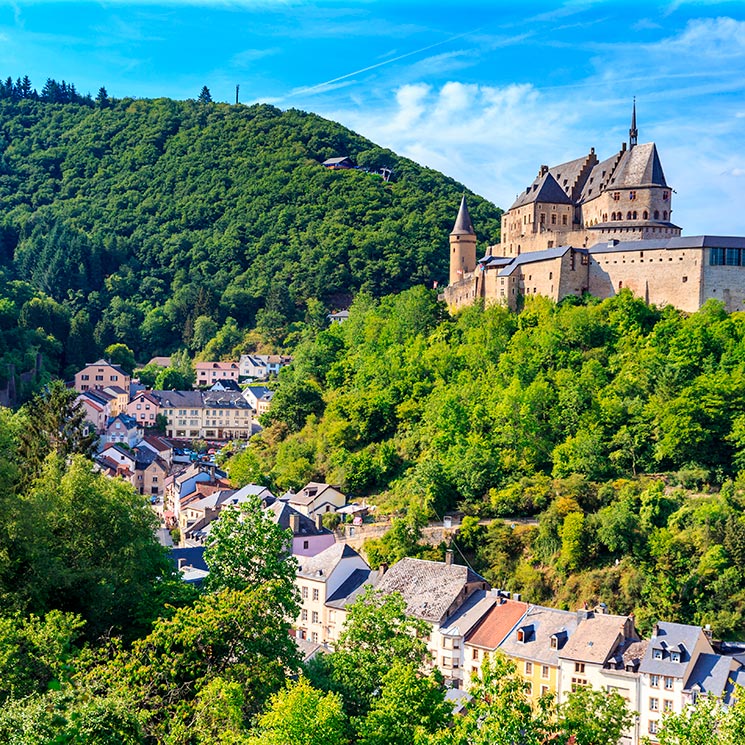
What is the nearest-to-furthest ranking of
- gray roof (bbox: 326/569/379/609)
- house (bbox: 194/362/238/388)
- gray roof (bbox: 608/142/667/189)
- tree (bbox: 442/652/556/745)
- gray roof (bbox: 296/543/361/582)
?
tree (bbox: 442/652/556/745)
gray roof (bbox: 326/569/379/609)
gray roof (bbox: 296/543/361/582)
gray roof (bbox: 608/142/667/189)
house (bbox: 194/362/238/388)

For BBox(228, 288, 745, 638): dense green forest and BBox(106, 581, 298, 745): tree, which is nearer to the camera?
BBox(106, 581, 298, 745): tree

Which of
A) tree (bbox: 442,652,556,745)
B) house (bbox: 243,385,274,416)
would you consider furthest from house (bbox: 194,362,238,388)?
tree (bbox: 442,652,556,745)

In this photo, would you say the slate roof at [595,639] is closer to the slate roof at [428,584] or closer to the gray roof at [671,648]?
the gray roof at [671,648]

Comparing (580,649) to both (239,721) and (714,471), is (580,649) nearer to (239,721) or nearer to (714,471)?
(714,471)

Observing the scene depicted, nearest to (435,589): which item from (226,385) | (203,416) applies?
(203,416)

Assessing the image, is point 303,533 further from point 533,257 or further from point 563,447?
point 533,257

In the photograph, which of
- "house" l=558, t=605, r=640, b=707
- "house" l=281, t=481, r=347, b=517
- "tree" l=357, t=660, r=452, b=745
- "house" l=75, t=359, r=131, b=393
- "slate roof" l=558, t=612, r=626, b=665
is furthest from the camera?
"house" l=75, t=359, r=131, b=393

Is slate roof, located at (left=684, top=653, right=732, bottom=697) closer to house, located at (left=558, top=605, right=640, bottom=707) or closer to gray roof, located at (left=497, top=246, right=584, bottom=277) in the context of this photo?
house, located at (left=558, top=605, right=640, bottom=707)
